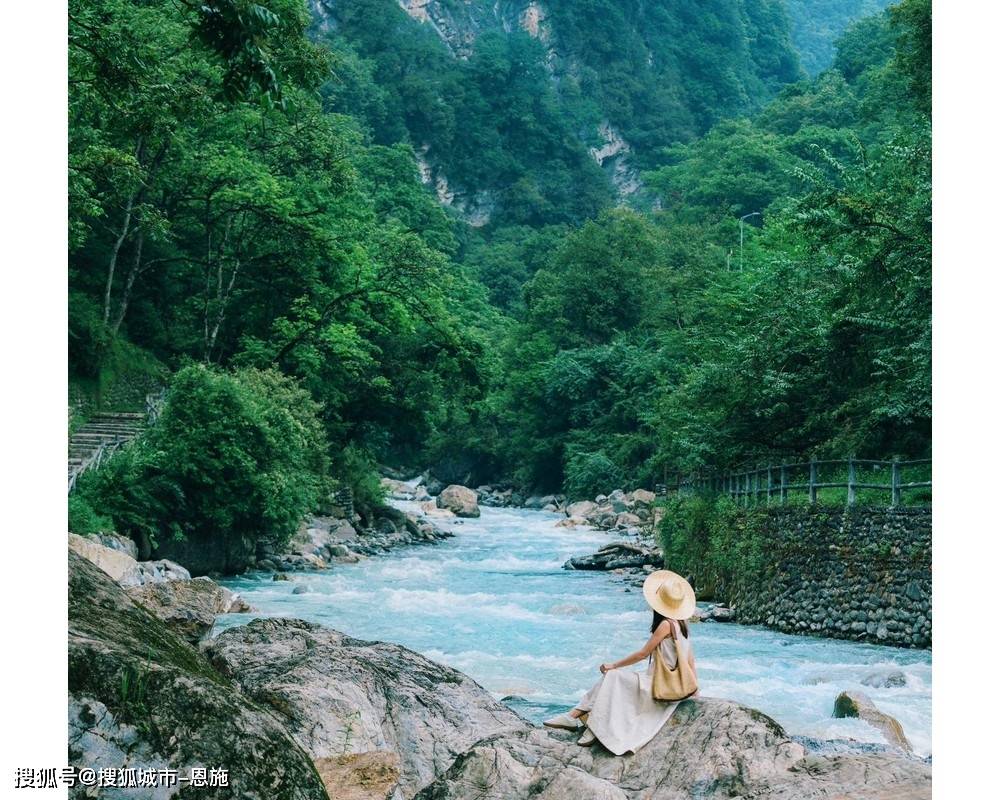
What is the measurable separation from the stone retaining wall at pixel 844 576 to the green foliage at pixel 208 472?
28.3 feet

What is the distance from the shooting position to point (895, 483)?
13.1 metres

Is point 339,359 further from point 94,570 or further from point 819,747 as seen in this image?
point 94,570

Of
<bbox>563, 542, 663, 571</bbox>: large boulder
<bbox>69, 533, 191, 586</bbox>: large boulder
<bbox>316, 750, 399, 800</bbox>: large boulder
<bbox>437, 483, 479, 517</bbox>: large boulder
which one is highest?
<bbox>316, 750, 399, 800</bbox>: large boulder

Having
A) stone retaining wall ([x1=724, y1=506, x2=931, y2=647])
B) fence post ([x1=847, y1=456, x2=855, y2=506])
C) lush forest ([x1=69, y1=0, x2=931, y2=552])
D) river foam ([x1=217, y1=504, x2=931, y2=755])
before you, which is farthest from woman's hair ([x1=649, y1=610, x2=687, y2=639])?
fence post ([x1=847, y1=456, x2=855, y2=506])

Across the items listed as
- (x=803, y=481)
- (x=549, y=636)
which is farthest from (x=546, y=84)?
(x=549, y=636)

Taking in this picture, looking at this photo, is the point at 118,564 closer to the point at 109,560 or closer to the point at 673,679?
the point at 109,560

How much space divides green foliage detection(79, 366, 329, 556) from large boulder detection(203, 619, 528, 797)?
12442 millimetres

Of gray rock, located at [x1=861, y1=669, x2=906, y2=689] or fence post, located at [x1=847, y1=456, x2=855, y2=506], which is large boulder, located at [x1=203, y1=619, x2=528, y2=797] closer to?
gray rock, located at [x1=861, y1=669, x2=906, y2=689]

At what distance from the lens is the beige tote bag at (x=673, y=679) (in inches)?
200

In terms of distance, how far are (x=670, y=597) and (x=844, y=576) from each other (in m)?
9.14

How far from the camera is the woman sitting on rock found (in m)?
5.06

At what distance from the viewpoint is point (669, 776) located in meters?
4.86

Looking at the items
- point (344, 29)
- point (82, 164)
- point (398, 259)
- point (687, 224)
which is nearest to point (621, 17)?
point (344, 29)

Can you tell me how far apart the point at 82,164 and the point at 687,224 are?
37337mm
